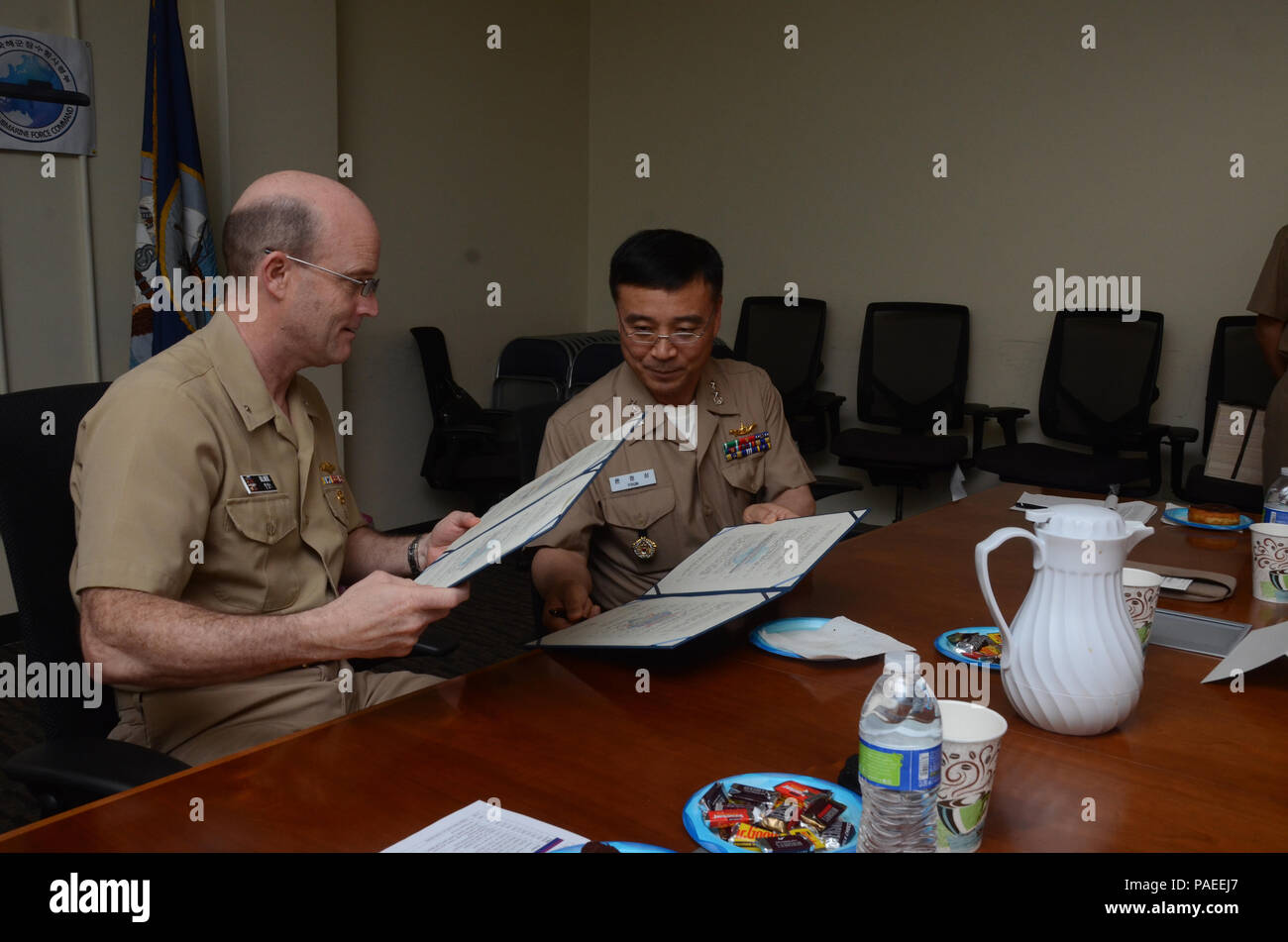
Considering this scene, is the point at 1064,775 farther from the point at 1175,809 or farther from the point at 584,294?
the point at 584,294

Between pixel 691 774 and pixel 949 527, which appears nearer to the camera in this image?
pixel 691 774

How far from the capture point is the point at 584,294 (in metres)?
6.14

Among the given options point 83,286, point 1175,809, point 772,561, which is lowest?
point 1175,809

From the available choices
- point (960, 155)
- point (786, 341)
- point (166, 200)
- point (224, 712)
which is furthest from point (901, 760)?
point (960, 155)

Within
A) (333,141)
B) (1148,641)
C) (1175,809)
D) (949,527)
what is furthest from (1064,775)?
(333,141)

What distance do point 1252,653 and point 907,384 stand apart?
3.44 m

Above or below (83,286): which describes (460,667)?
below

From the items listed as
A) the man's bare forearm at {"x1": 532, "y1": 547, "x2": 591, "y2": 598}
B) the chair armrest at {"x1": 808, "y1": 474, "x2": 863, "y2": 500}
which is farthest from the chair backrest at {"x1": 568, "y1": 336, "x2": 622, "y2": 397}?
the man's bare forearm at {"x1": 532, "y1": 547, "x2": 591, "y2": 598}

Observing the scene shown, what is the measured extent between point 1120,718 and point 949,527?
3.54 feet

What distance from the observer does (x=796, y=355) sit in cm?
498

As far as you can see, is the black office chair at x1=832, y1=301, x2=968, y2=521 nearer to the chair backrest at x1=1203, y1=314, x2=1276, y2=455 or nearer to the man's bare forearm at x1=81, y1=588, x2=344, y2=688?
the chair backrest at x1=1203, y1=314, x2=1276, y2=455

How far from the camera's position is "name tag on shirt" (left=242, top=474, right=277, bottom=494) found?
1.51 metres

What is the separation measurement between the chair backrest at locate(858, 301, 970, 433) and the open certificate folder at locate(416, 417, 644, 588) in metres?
3.61
